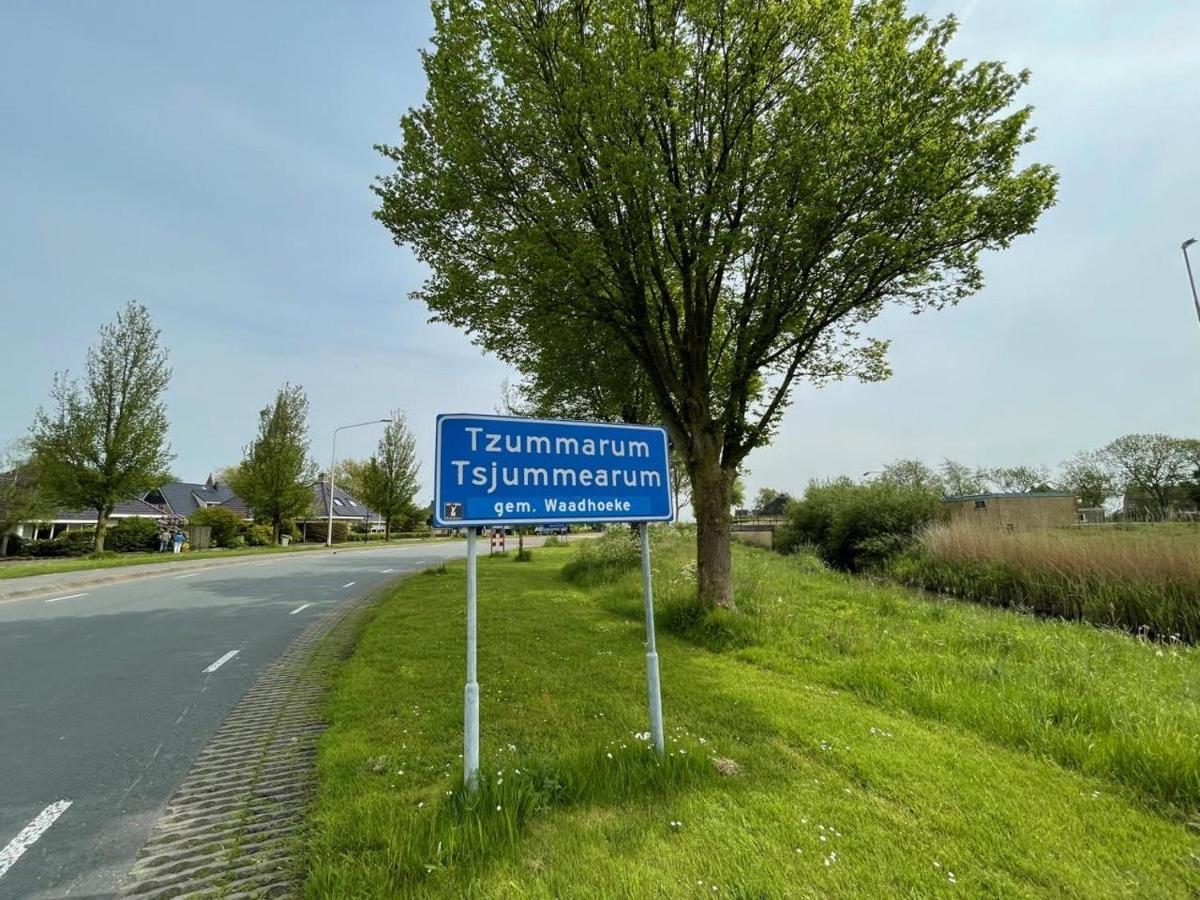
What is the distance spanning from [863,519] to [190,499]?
61.3 meters

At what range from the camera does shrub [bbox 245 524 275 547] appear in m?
39.7

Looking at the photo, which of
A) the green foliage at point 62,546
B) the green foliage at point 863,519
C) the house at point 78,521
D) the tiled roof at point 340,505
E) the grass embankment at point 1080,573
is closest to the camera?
the grass embankment at point 1080,573

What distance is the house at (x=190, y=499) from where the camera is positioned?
53409mm

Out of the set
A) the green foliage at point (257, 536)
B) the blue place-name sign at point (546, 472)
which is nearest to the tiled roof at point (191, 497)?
the green foliage at point (257, 536)

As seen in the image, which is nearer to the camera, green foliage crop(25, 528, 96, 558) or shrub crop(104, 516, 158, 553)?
green foliage crop(25, 528, 96, 558)

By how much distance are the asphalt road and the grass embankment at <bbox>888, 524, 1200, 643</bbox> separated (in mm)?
12480

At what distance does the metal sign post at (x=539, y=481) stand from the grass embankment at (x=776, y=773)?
461 mm

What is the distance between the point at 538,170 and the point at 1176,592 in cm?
1302

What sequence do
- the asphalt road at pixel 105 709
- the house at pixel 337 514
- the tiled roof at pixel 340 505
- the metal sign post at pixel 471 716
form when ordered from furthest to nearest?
the tiled roof at pixel 340 505 < the house at pixel 337 514 < the metal sign post at pixel 471 716 < the asphalt road at pixel 105 709

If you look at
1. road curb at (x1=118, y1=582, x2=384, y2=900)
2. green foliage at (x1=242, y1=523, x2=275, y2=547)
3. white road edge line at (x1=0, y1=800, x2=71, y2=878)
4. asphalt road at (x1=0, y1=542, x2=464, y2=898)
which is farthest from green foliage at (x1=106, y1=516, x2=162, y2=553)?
white road edge line at (x1=0, y1=800, x2=71, y2=878)

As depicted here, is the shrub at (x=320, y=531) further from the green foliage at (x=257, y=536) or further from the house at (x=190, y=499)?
the green foliage at (x=257, y=536)

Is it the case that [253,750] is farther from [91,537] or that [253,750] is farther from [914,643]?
[91,537]

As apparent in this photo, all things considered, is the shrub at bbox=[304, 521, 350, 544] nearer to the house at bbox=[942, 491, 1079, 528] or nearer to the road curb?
the house at bbox=[942, 491, 1079, 528]

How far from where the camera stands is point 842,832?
308 centimetres
